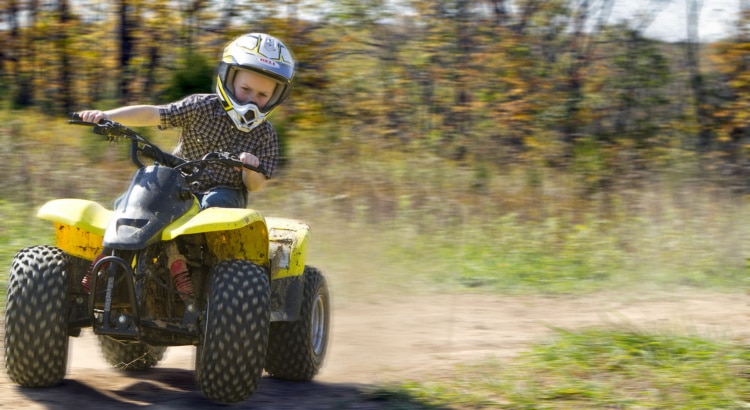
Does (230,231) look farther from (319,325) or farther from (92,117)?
(319,325)

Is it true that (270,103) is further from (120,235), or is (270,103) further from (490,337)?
(490,337)

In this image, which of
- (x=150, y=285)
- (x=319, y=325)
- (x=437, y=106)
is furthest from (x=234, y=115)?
(x=437, y=106)

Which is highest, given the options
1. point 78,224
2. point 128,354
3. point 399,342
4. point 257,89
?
point 257,89

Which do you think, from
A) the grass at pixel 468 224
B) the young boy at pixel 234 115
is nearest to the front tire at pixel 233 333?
the young boy at pixel 234 115

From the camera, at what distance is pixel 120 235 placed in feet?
13.8

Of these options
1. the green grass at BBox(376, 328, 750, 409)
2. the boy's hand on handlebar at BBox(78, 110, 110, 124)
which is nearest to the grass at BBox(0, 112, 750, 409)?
the green grass at BBox(376, 328, 750, 409)

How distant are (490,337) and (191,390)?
2211mm

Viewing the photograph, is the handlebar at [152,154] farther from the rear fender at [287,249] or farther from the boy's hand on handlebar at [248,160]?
the rear fender at [287,249]

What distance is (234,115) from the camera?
5172mm

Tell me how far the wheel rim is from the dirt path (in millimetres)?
170

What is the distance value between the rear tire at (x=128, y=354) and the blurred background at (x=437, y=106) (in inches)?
186

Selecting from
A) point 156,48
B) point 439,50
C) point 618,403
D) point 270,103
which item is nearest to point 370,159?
point 439,50

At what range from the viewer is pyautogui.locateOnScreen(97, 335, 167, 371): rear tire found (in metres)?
5.33

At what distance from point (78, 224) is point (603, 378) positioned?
2562mm
